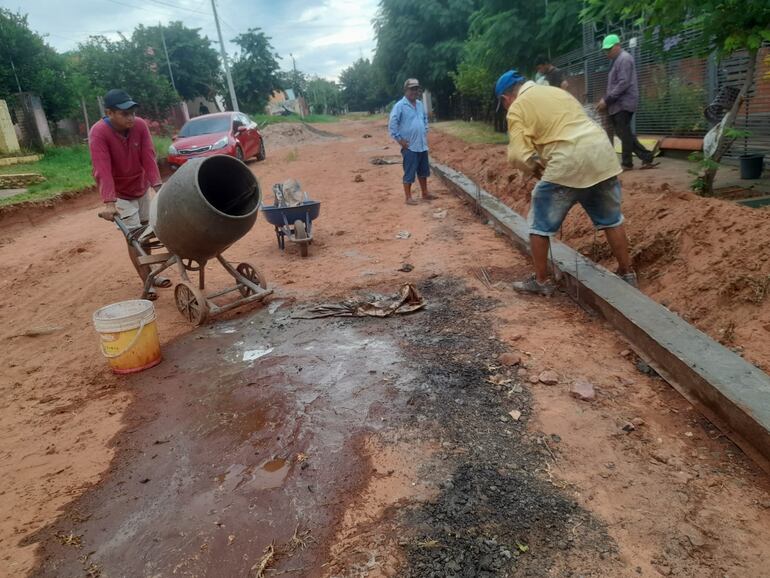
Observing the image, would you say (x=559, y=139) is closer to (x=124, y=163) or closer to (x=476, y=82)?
(x=124, y=163)

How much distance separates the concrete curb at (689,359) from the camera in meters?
2.65

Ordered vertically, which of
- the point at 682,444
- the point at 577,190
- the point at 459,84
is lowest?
the point at 682,444

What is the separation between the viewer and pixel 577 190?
14.4ft

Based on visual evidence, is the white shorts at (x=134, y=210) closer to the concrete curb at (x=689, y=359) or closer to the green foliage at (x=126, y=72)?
the concrete curb at (x=689, y=359)

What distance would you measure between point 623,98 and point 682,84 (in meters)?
2.44

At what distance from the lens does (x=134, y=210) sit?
5961 millimetres

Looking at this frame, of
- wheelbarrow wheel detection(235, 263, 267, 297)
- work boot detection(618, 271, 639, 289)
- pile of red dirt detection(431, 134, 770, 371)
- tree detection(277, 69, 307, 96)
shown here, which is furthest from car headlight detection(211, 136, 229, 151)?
tree detection(277, 69, 307, 96)

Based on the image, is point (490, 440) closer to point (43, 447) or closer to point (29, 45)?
point (43, 447)

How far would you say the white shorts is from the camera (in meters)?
5.86

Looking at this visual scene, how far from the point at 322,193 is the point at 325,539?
9.66m

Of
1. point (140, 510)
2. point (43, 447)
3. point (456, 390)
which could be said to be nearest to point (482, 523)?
point (456, 390)

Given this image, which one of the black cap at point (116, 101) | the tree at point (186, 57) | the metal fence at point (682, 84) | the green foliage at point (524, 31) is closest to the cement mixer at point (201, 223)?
the black cap at point (116, 101)

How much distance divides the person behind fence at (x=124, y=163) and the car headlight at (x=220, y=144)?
30.1 ft

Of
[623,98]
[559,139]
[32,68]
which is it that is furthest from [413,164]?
[32,68]
